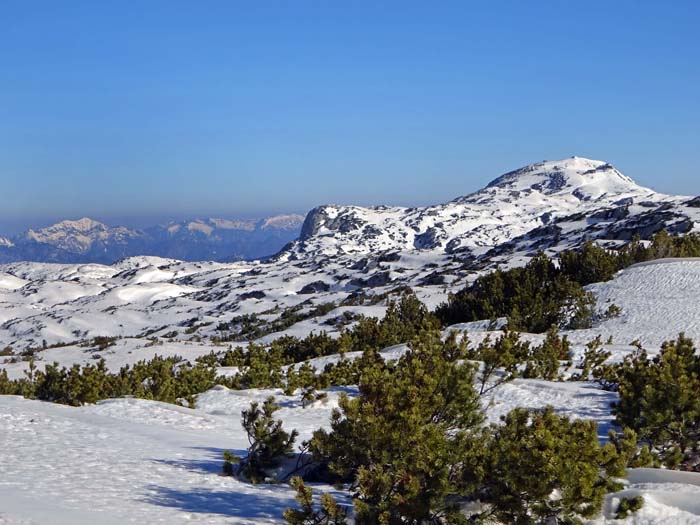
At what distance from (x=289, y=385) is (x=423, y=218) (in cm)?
11915

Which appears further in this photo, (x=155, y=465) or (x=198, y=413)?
(x=198, y=413)

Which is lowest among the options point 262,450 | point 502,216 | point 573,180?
point 262,450

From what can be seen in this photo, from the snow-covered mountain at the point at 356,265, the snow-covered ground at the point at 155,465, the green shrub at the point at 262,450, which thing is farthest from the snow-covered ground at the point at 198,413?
the snow-covered mountain at the point at 356,265

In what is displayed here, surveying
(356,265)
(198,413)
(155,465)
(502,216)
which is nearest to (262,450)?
(155,465)

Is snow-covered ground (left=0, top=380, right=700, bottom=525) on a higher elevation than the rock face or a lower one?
lower

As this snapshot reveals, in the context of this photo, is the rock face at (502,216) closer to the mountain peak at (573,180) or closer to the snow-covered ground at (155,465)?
the mountain peak at (573,180)

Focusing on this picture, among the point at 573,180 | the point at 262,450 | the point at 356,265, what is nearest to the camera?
the point at 262,450

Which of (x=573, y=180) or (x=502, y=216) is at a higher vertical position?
(x=573, y=180)

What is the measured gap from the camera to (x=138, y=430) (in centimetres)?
1021

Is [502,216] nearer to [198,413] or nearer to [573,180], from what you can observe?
[573,180]

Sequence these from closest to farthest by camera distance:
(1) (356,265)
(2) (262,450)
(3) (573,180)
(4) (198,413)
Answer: (2) (262,450), (4) (198,413), (1) (356,265), (3) (573,180)

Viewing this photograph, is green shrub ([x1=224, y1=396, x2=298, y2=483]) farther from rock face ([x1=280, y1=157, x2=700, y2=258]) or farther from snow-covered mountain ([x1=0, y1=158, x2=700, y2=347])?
rock face ([x1=280, y1=157, x2=700, y2=258])

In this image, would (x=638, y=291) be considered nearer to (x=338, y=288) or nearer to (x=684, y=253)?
(x=684, y=253)

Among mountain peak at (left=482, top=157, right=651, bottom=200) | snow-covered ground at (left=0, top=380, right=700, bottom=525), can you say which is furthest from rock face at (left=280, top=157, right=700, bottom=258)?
snow-covered ground at (left=0, top=380, right=700, bottom=525)
